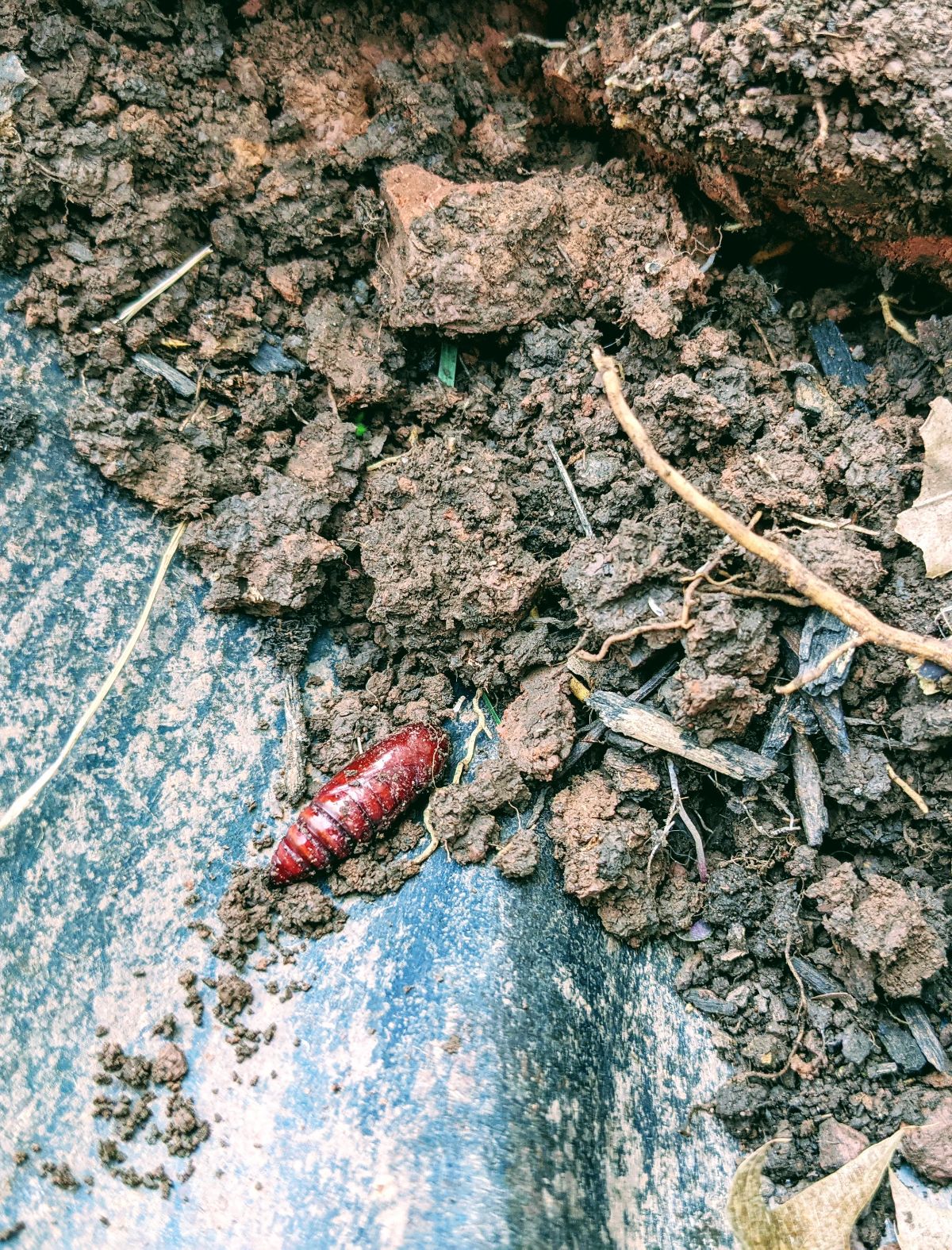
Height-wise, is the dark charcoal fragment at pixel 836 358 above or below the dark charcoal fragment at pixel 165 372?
below

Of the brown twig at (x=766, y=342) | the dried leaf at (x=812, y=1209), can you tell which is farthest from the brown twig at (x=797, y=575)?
the dried leaf at (x=812, y=1209)

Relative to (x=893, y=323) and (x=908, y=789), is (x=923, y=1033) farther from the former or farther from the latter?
(x=893, y=323)

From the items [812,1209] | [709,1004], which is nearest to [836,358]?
[709,1004]

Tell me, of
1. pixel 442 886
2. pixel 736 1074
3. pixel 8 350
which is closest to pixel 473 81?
pixel 8 350

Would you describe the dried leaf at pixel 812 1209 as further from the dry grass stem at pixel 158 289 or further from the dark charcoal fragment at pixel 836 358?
the dry grass stem at pixel 158 289

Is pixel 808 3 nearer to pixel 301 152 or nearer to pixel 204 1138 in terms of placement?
pixel 301 152
